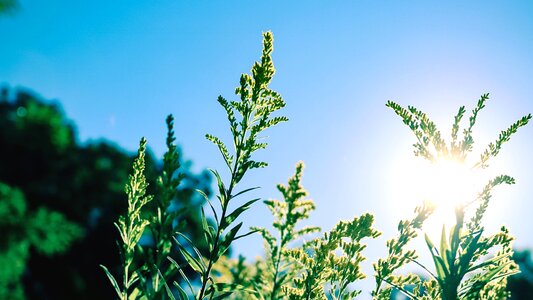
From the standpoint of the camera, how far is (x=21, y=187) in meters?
30.1

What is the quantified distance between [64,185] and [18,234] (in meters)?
10.5

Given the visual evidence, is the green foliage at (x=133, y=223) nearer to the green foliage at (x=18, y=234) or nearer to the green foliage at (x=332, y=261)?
the green foliage at (x=332, y=261)

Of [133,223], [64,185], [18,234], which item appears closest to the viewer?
[133,223]

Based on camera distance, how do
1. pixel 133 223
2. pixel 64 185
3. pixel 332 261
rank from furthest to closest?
1. pixel 64 185
2. pixel 332 261
3. pixel 133 223

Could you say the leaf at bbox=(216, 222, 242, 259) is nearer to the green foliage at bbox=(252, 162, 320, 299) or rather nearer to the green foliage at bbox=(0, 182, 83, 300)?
the green foliage at bbox=(252, 162, 320, 299)

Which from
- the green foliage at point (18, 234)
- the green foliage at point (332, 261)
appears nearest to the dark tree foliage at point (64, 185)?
the green foliage at point (18, 234)

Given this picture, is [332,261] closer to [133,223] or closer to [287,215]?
[287,215]

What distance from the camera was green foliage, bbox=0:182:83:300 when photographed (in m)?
20.2

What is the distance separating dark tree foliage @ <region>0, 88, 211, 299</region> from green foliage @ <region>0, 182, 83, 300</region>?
5.32 m

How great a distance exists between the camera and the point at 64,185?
3097cm

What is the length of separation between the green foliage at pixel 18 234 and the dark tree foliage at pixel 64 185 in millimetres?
5319

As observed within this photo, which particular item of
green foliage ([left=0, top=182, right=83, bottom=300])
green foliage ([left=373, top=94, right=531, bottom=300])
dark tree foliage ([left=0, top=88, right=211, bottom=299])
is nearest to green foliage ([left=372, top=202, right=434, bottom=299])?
green foliage ([left=373, top=94, right=531, bottom=300])

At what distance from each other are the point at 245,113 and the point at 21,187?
36664 millimetres

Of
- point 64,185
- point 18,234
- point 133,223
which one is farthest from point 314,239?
point 64,185
